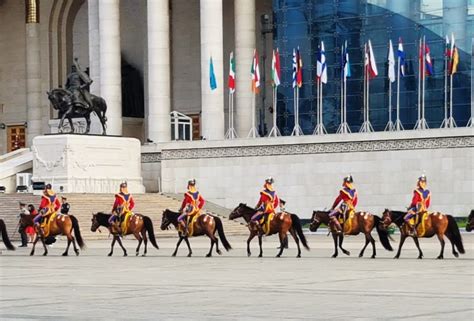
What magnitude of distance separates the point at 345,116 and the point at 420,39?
18.0 feet

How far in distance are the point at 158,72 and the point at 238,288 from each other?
47053mm

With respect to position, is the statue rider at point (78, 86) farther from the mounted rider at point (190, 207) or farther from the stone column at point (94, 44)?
the mounted rider at point (190, 207)

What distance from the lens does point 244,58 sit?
69500 mm

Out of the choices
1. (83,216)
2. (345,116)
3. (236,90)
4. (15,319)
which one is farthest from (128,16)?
(15,319)

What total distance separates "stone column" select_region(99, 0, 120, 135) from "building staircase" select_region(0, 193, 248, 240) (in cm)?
864

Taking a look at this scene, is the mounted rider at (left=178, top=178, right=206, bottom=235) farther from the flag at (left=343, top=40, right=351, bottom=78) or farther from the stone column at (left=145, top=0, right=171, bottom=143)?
the stone column at (left=145, top=0, right=171, bottom=143)

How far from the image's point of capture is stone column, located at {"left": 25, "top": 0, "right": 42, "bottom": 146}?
8338cm

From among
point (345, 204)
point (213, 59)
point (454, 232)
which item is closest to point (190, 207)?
point (345, 204)

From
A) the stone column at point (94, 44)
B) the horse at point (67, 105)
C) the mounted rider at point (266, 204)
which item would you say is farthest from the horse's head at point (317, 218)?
the stone column at point (94, 44)

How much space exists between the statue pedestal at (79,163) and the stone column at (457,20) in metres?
17.6

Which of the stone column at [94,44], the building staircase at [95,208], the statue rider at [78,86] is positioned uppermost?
the stone column at [94,44]

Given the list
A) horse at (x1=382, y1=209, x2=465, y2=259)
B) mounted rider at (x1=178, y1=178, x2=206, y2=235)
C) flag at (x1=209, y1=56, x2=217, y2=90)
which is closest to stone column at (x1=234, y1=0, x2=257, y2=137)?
flag at (x1=209, y1=56, x2=217, y2=90)

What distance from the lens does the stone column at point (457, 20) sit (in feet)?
207

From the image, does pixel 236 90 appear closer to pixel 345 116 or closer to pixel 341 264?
pixel 345 116
